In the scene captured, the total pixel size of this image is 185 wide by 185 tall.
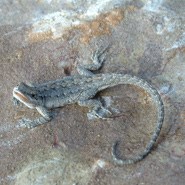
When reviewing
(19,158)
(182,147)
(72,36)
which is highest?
(72,36)

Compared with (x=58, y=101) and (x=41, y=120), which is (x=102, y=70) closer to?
(x=58, y=101)

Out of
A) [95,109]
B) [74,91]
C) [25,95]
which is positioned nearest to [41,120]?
[25,95]

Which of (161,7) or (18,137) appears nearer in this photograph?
(18,137)

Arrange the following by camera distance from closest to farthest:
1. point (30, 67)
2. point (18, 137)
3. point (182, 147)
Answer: point (182, 147)
point (18, 137)
point (30, 67)

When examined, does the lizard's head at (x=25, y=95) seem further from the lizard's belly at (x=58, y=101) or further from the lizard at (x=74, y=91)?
the lizard's belly at (x=58, y=101)

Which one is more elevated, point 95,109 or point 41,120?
point 95,109

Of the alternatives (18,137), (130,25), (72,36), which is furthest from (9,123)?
(130,25)

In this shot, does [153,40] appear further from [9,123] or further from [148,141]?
[9,123]
